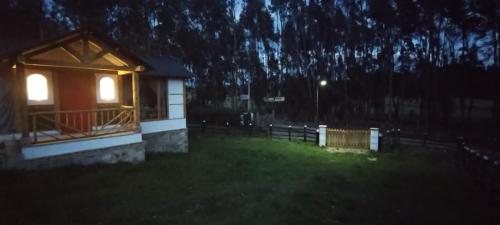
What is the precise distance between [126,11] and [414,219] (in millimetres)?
25019

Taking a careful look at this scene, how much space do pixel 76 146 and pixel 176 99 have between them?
475cm

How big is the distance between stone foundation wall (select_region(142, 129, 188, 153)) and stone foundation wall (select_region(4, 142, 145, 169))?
1.74 metres

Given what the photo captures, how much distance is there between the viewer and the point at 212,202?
19.3ft

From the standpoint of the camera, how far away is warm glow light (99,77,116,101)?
10.0 meters

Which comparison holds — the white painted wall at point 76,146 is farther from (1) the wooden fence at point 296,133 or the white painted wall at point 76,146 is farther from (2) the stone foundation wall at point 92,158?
(1) the wooden fence at point 296,133

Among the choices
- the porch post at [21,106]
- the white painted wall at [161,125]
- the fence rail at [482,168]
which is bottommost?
the fence rail at [482,168]

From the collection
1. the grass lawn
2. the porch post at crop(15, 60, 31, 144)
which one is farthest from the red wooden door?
the grass lawn

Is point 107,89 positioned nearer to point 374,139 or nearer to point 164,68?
point 164,68

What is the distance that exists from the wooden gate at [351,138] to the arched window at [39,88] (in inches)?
475

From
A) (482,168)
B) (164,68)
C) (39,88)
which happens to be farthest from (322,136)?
(39,88)

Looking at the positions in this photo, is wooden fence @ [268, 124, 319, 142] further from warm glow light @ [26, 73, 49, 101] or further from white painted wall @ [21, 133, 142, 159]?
warm glow light @ [26, 73, 49, 101]

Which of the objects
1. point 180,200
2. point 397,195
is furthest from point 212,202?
point 397,195

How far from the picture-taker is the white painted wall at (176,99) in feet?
38.7

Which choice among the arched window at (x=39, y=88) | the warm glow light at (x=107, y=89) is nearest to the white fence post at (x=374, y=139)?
the warm glow light at (x=107, y=89)
